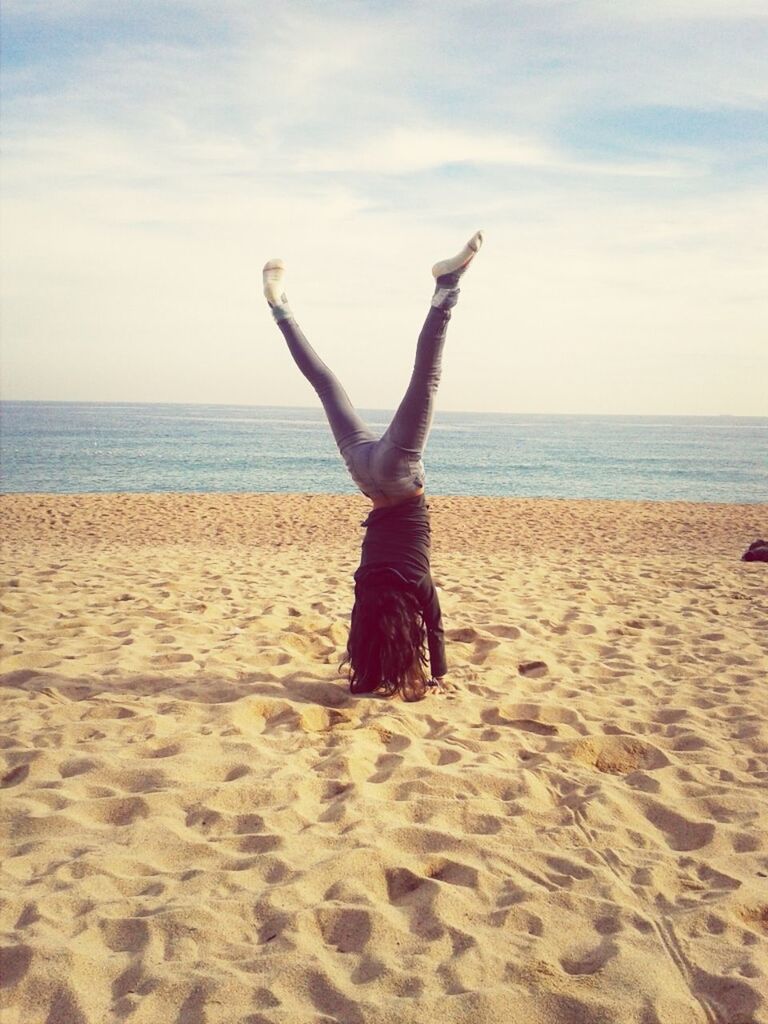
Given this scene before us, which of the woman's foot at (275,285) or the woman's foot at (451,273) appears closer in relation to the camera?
the woman's foot at (451,273)

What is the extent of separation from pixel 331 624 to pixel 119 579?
9.84 feet

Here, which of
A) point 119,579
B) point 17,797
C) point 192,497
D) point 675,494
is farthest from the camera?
point 675,494

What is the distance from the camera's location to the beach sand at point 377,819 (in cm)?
227

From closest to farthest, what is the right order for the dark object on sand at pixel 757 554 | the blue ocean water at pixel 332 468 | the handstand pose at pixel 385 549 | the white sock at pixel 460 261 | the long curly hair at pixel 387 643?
the white sock at pixel 460 261 → the handstand pose at pixel 385 549 → the long curly hair at pixel 387 643 → the dark object on sand at pixel 757 554 → the blue ocean water at pixel 332 468

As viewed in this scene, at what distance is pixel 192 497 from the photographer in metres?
18.9

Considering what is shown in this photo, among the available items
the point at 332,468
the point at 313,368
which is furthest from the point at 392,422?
the point at 332,468

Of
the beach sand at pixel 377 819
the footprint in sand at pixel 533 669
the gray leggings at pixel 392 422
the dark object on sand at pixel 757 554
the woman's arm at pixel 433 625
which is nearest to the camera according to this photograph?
the beach sand at pixel 377 819

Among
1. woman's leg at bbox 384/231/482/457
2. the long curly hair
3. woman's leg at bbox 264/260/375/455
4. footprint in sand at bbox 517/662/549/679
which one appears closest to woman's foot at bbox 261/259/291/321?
woman's leg at bbox 264/260/375/455

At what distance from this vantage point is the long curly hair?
456cm

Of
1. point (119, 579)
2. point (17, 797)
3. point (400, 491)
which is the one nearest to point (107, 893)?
point (17, 797)

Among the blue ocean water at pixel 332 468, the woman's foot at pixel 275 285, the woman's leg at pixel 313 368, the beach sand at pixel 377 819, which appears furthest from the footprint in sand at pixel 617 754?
the blue ocean water at pixel 332 468

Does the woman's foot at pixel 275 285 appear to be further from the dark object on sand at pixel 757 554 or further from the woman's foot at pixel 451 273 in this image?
the dark object on sand at pixel 757 554

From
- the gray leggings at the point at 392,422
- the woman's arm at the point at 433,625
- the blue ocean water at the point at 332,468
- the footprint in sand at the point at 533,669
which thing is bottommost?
the blue ocean water at the point at 332,468

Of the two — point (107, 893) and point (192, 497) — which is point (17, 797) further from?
point (192, 497)
